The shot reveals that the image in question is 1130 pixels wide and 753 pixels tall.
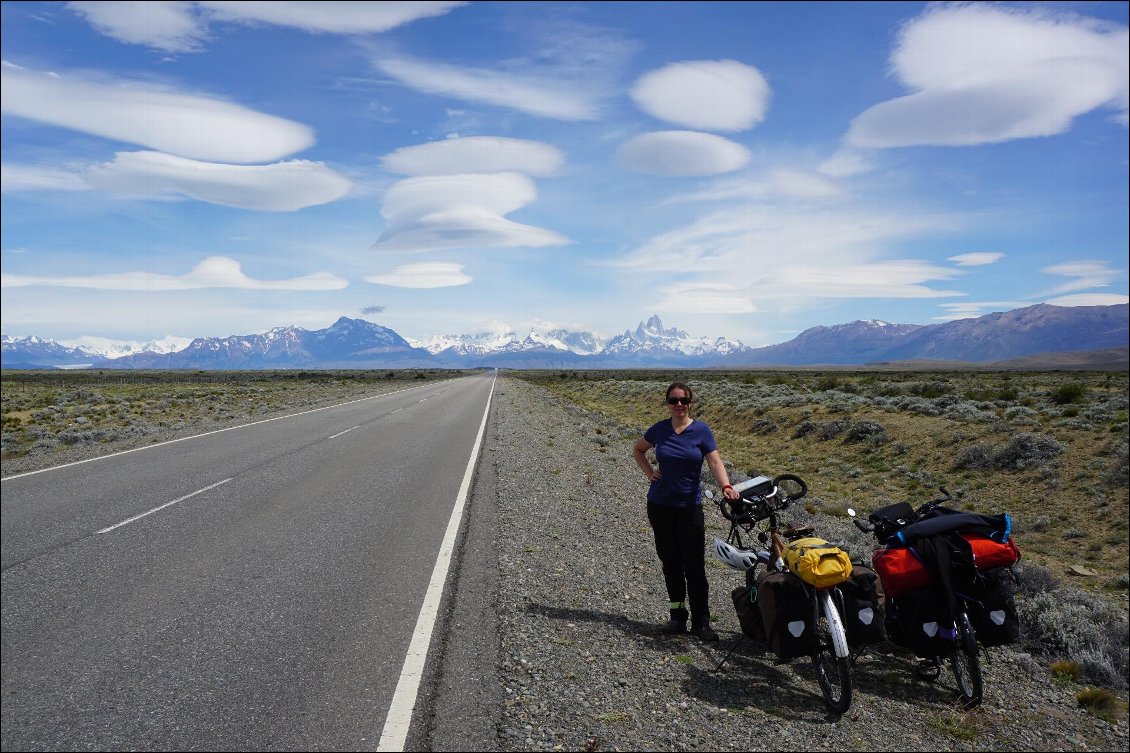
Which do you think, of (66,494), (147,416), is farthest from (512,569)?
(147,416)

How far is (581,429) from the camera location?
2408cm

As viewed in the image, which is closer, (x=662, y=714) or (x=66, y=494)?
(x=662, y=714)

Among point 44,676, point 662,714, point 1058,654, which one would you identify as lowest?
point 1058,654

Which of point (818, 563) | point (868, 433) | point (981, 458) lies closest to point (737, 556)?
point (818, 563)

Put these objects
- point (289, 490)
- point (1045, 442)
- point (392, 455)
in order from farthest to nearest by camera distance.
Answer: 1. point (1045, 442)
2. point (392, 455)
3. point (289, 490)

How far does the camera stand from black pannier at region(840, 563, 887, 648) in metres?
4.72

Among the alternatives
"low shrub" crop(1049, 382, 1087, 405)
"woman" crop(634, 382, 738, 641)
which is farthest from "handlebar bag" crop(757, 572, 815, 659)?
"low shrub" crop(1049, 382, 1087, 405)

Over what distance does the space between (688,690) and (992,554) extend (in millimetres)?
2547

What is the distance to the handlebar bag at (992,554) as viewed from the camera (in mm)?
4789

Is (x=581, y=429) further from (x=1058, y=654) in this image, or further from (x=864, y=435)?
(x=1058, y=654)

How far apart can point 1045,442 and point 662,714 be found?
17267 mm

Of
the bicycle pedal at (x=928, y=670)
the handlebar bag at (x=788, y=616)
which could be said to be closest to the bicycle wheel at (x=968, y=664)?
the bicycle pedal at (x=928, y=670)

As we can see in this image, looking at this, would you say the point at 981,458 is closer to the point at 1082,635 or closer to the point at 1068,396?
the point at 1068,396

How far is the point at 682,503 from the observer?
5.55 m
